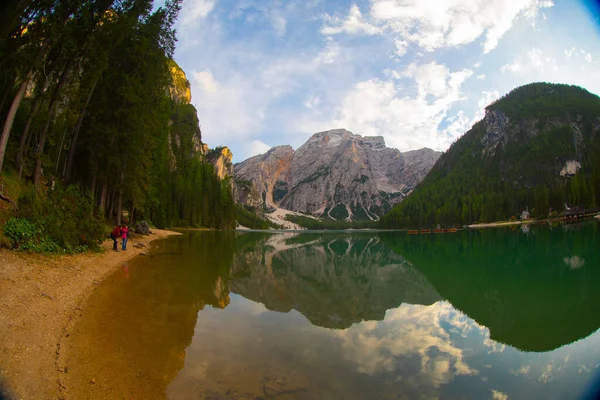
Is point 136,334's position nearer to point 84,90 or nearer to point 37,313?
point 37,313

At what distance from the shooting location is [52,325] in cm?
823

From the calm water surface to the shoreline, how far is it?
0.40 m

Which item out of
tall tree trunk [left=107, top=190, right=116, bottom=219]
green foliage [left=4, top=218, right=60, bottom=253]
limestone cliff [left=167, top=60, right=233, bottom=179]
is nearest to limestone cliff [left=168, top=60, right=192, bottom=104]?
Answer: limestone cliff [left=167, top=60, right=233, bottom=179]

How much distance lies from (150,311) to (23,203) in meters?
10.4

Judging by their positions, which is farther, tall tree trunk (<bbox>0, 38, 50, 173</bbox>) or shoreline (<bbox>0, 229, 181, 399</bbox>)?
tall tree trunk (<bbox>0, 38, 50, 173</bbox>)

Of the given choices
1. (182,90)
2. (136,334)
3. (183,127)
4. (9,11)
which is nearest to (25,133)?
(9,11)

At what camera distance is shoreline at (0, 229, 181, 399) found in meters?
5.55

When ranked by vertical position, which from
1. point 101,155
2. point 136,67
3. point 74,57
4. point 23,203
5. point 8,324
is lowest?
point 8,324

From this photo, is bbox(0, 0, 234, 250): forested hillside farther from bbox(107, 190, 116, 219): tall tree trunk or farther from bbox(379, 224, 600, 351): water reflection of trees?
bbox(379, 224, 600, 351): water reflection of trees

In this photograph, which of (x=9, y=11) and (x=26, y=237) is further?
(x=26, y=237)

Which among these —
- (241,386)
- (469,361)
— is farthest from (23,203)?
(469,361)

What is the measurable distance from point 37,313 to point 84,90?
21.6 metres

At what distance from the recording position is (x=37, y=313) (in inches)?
337

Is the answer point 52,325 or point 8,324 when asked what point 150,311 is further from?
point 8,324
